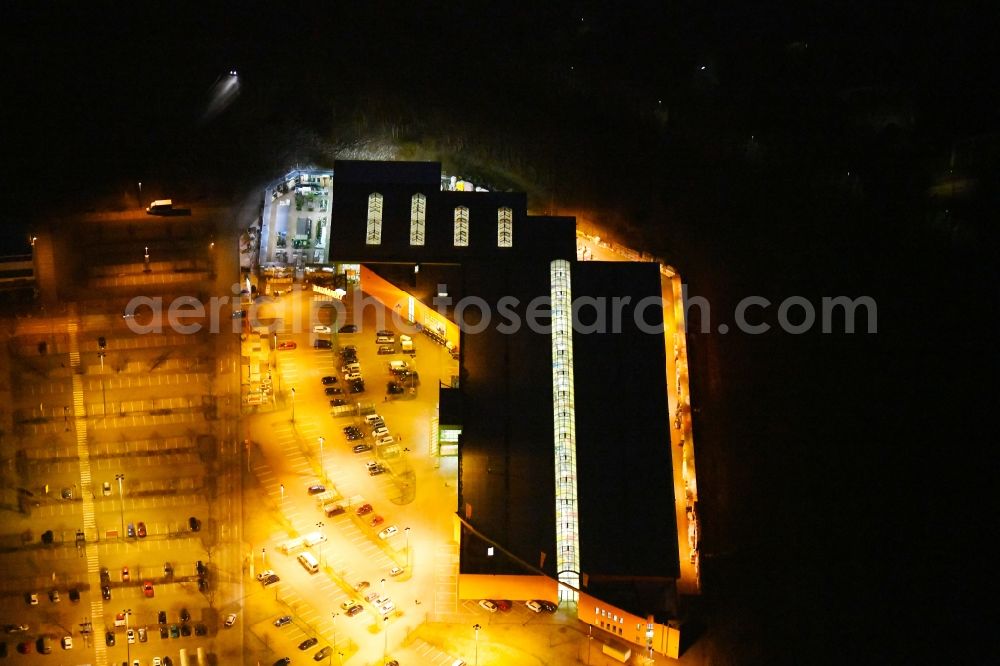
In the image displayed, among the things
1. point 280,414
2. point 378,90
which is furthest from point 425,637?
point 378,90

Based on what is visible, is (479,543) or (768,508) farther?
(768,508)

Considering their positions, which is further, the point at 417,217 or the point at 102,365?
the point at 417,217

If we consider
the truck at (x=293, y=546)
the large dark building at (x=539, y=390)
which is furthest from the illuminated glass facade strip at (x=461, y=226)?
the truck at (x=293, y=546)

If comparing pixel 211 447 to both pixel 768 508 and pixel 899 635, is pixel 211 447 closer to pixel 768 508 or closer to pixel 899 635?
pixel 768 508

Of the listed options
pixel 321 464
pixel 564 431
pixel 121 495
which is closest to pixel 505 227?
pixel 564 431

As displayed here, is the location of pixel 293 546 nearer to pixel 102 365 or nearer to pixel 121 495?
pixel 121 495

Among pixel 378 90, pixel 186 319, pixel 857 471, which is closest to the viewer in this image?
pixel 857 471

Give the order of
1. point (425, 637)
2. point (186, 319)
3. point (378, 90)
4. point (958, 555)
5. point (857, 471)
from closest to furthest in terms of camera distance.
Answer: point (425, 637)
point (958, 555)
point (857, 471)
point (186, 319)
point (378, 90)

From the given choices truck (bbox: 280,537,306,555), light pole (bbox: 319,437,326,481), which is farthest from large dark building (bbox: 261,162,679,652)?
truck (bbox: 280,537,306,555)
